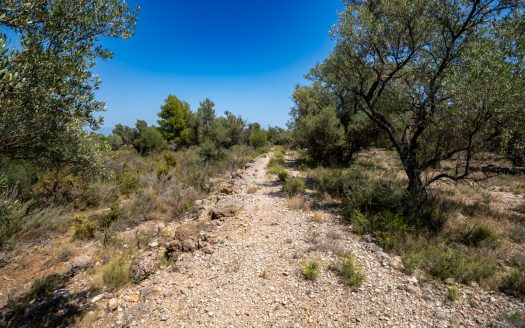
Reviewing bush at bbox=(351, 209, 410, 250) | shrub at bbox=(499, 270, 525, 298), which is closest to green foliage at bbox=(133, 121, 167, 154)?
bush at bbox=(351, 209, 410, 250)

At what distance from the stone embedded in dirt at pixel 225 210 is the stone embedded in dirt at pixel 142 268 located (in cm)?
262

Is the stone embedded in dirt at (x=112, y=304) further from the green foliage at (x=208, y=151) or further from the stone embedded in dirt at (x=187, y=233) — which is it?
the green foliage at (x=208, y=151)

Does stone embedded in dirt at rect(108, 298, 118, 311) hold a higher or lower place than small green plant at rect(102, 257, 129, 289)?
lower

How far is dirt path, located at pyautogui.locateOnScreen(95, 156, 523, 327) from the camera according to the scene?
3.78 meters

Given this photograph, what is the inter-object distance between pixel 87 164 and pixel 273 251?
15.4ft

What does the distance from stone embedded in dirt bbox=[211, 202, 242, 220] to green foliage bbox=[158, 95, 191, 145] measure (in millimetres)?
23359

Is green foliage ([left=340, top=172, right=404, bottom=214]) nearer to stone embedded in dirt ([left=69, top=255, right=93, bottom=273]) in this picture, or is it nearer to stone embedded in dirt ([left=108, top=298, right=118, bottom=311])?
stone embedded in dirt ([left=108, top=298, right=118, bottom=311])

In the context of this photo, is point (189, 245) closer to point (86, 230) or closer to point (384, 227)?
point (86, 230)

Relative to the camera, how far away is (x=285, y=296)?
4258 mm

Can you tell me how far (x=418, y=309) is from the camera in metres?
3.86

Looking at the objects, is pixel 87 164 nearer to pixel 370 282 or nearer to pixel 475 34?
pixel 370 282

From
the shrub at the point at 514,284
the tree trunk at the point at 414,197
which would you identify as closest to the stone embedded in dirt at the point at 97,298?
the shrub at the point at 514,284

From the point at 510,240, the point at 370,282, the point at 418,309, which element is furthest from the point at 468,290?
the point at 510,240

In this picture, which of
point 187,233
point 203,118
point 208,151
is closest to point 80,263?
point 187,233
